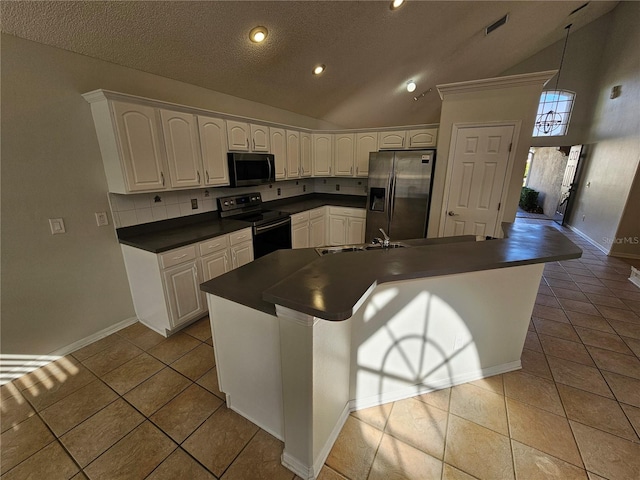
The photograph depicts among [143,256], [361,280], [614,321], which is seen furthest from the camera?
[614,321]

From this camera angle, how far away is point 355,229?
15.3ft

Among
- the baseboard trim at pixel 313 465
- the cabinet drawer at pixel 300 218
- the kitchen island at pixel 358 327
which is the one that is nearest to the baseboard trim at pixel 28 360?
the kitchen island at pixel 358 327

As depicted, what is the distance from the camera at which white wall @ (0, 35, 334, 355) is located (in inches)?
74.9

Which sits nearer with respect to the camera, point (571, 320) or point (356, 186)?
point (571, 320)

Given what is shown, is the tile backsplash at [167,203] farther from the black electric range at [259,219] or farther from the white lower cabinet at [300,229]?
the white lower cabinet at [300,229]

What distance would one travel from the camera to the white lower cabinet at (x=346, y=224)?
15.0ft

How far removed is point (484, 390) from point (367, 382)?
36.1 inches

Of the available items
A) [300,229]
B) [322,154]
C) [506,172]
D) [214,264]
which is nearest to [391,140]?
[322,154]

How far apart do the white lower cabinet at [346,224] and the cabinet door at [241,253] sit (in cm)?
198

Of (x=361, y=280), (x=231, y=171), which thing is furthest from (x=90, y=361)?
(x=361, y=280)

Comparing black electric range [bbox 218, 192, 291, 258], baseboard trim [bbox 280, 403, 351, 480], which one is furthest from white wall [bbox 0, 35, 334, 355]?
baseboard trim [bbox 280, 403, 351, 480]

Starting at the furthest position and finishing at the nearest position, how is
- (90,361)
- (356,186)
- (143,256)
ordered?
(356,186)
(143,256)
(90,361)

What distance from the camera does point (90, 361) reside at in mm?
2236

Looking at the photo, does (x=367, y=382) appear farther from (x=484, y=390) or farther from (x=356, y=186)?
(x=356, y=186)
